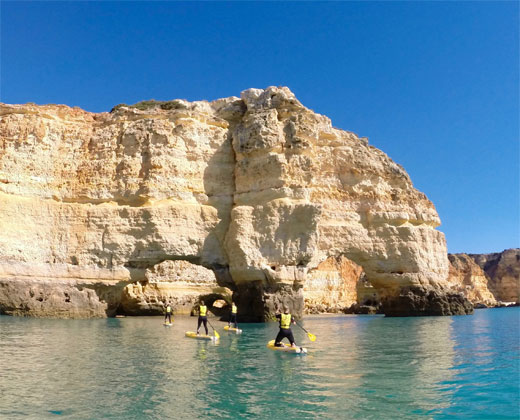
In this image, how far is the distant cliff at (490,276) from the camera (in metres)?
89.3

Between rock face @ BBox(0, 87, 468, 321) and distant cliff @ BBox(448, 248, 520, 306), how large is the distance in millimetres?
61384

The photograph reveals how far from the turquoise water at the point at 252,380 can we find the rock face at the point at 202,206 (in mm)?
11203

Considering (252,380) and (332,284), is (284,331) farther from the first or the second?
(332,284)

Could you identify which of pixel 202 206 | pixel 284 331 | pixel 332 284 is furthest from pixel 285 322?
pixel 332 284

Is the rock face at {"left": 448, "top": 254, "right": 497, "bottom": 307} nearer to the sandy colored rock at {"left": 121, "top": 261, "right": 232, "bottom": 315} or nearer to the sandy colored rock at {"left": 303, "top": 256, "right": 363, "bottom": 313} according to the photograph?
the sandy colored rock at {"left": 303, "top": 256, "right": 363, "bottom": 313}

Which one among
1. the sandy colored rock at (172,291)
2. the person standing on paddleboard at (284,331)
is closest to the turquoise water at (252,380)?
the person standing on paddleboard at (284,331)

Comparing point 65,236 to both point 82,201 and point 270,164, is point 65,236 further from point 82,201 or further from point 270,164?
point 270,164

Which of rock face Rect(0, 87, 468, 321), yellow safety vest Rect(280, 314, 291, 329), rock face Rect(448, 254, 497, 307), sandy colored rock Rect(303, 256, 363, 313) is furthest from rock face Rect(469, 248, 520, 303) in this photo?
yellow safety vest Rect(280, 314, 291, 329)

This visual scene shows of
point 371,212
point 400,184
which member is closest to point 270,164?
point 371,212

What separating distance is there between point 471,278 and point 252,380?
89.2 meters

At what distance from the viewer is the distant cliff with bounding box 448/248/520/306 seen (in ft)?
293

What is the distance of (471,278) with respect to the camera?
9012 centimetres

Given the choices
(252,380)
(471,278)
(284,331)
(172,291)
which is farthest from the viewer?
(471,278)

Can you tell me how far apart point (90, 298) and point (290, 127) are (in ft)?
47.5
